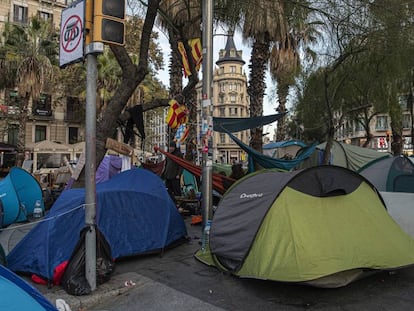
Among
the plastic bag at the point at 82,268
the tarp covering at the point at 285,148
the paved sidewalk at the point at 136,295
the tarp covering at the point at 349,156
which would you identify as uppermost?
the tarp covering at the point at 285,148

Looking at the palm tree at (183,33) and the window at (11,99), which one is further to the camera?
the window at (11,99)

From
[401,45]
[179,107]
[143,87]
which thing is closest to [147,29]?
[179,107]

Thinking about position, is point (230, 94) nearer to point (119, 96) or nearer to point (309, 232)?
point (119, 96)

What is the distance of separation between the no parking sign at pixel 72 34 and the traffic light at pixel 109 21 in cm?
25

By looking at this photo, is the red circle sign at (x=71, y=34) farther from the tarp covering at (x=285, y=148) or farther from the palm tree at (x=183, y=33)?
the tarp covering at (x=285, y=148)

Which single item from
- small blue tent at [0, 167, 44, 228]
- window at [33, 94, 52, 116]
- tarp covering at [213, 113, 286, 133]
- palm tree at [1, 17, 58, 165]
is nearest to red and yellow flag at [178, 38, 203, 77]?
tarp covering at [213, 113, 286, 133]

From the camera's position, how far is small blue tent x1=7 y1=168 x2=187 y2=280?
4.99 m

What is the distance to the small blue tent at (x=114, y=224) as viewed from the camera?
4.99 meters

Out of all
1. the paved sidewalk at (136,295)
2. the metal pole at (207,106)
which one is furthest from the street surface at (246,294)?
the metal pole at (207,106)

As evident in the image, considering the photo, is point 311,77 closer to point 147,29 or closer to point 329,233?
point 147,29

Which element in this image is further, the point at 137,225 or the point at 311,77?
the point at 311,77

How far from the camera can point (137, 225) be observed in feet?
19.5

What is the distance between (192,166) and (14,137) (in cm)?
2991

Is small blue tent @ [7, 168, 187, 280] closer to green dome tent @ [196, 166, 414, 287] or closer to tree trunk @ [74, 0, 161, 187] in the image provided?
tree trunk @ [74, 0, 161, 187]
